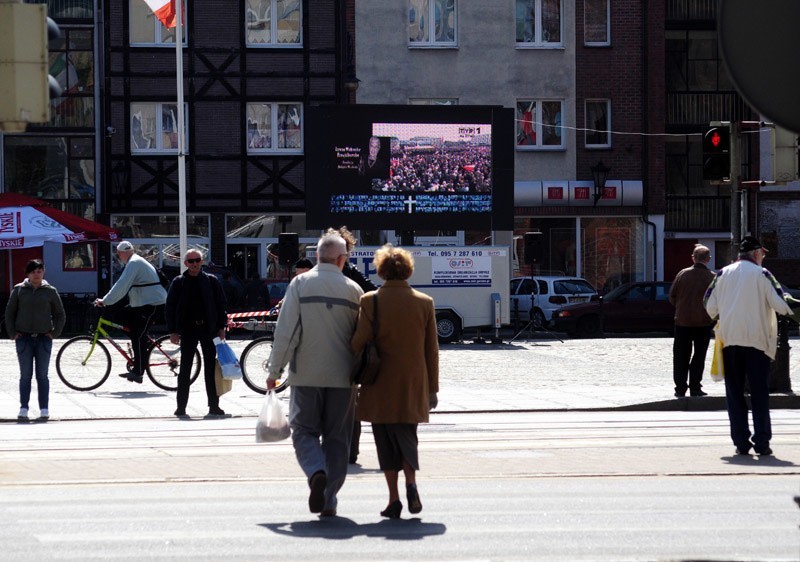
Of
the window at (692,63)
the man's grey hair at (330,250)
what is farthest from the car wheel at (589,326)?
the man's grey hair at (330,250)

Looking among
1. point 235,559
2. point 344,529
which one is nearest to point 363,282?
point 344,529

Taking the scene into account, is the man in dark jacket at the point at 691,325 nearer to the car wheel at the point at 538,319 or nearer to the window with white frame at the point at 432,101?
the car wheel at the point at 538,319

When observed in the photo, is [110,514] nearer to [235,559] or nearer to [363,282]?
[235,559]

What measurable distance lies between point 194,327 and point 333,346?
717 cm

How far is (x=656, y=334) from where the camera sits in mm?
35875

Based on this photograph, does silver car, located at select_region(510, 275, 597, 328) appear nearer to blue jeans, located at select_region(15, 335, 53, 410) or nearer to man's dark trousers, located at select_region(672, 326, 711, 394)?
man's dark trousers, located at select_region(672, 326, 711, 394)

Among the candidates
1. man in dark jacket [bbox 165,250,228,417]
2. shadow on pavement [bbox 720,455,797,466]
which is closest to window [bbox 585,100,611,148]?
man in dark jacket [bbox 165,250,228,417]

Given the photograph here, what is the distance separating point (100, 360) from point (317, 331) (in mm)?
10649

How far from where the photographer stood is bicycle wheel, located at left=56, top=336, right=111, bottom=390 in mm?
A: 19062

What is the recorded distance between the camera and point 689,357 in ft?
57.6

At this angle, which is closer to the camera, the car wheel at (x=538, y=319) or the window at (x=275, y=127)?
the car wheel at (x=538, y=319)

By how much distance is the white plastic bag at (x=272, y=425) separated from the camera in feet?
31.4

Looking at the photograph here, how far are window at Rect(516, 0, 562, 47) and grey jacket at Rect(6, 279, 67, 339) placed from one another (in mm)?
28882

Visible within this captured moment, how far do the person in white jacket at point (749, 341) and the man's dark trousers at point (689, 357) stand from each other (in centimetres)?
523
